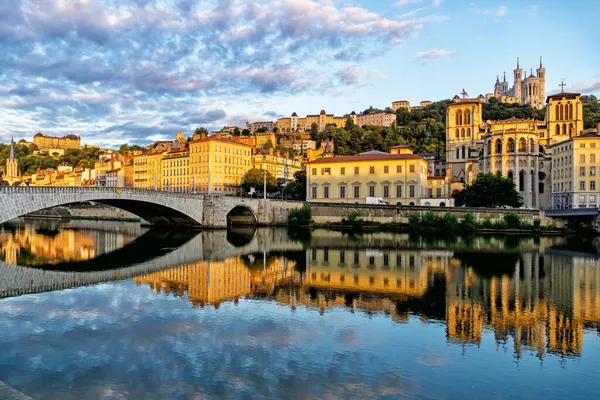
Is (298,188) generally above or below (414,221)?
above

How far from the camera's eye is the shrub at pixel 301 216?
62750 millimetres

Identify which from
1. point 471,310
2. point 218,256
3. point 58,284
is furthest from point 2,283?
point 471,310

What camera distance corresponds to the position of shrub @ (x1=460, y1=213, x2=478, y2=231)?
180 ft

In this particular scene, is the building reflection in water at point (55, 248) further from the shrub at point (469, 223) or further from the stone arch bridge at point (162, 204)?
the shrub at point (469, 223)

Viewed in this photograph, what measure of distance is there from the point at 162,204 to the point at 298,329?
3672 cm

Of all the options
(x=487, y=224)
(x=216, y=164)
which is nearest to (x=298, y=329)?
(x=487, y=224)

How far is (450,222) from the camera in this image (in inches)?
2176

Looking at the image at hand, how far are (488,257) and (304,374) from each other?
2468 centimetres

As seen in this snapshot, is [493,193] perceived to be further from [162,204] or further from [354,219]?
[162,204]

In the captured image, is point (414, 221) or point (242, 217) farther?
point (242, 217)

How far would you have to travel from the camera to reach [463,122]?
87312 millimetres

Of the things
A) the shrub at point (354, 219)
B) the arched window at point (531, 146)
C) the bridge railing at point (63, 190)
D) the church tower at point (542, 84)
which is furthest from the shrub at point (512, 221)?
the church tower at point (542, 84)

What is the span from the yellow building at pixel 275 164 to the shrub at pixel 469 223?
4737 centimetres

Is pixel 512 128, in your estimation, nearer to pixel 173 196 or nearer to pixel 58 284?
pixel 173 196
